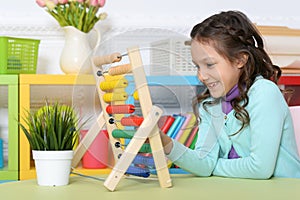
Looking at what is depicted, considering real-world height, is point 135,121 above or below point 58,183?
above

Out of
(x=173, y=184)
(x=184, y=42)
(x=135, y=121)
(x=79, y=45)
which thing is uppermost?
(x=184, y=42)

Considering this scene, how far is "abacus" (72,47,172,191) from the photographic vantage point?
1.11 m

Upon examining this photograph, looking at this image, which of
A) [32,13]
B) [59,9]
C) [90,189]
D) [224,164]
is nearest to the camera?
[90,189]

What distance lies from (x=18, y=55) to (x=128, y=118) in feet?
4.01

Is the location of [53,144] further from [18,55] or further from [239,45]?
[18,55]

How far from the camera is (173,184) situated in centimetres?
119

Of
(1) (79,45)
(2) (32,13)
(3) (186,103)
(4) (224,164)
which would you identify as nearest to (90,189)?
(3) (186,103)

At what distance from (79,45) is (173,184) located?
127 centimetres

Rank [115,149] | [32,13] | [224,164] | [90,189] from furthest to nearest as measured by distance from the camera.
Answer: [32,13] < [224,164] < [115,149] < [90,189]

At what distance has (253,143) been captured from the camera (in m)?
1.39

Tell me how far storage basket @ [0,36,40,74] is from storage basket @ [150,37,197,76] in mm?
1227

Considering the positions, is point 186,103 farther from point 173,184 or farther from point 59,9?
point 59,9

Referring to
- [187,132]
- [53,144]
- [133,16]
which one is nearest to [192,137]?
[187,132]

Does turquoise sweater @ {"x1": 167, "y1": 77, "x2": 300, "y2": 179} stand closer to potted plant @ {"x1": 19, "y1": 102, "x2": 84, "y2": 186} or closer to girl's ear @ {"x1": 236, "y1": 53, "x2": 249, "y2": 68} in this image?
girl's ear @ {"x1": 236, "y1": 53, "x2": 249, "y2": 68}
